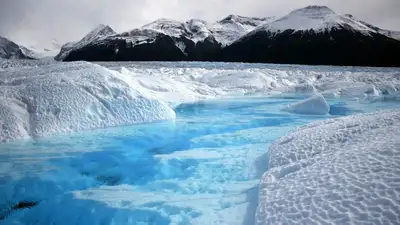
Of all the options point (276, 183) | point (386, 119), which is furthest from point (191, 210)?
point (386, 119)

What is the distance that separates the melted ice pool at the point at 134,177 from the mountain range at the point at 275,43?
68759 millimetres

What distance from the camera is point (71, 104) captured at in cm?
555

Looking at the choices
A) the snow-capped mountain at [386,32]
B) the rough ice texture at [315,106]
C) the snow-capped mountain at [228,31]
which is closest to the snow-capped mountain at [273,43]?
the snow-capped mountain at [228,31]

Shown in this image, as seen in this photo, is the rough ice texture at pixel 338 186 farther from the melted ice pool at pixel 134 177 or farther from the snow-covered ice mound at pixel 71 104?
the snow-covered ice mound at pixel 71 104

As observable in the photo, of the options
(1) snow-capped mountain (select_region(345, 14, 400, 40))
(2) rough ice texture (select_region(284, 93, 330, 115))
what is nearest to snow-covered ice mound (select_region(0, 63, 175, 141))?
(2) rough ice texture (select_region(284, 93, 330, 115))

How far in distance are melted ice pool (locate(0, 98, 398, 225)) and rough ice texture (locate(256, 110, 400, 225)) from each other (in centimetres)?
33

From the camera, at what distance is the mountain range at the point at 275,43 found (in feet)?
234

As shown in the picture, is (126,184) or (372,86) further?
(372,86)

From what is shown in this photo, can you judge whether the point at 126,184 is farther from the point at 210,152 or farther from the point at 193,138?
the point at 193,138

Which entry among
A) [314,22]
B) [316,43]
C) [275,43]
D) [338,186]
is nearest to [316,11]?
[314,22]

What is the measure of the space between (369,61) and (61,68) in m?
71.5

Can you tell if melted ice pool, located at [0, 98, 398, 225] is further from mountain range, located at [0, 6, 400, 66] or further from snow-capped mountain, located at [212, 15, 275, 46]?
snow-capped mountain, located at [212, 15, 275, 46]

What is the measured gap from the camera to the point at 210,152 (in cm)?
420

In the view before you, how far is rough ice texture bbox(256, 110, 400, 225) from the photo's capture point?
1581 millimetres
